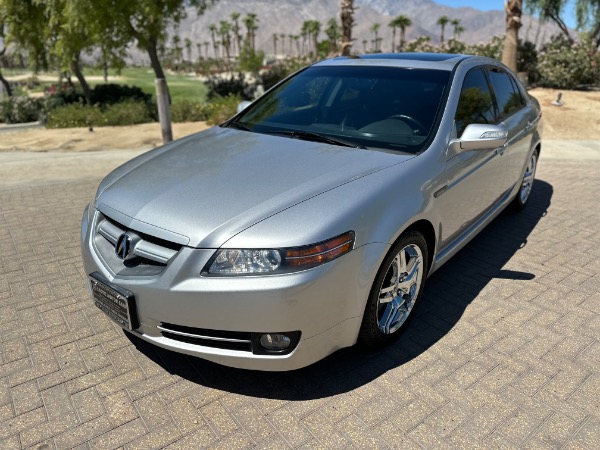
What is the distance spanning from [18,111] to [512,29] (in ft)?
54.2

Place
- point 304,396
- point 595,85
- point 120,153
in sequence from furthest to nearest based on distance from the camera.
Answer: point 595,85 → point 120,153 → point 304,396

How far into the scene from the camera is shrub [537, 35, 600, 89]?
1623cm

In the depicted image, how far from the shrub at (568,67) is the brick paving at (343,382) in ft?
48.1

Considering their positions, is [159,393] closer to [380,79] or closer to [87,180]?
[380,79]

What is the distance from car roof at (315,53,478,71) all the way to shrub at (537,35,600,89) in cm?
1437

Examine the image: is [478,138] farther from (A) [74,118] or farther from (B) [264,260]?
(A) [74,118]

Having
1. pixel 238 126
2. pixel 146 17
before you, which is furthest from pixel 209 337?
pixel 146 17

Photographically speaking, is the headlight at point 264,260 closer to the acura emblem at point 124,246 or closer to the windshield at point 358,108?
the acura emblem at point 124,246

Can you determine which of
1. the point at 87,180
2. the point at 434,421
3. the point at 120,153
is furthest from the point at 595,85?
the point at 434,421

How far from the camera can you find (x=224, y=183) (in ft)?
9.13

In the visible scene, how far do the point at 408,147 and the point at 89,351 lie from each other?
7.99 ft

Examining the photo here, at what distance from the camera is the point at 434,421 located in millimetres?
2490

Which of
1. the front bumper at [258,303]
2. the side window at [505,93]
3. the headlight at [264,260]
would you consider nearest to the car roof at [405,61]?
the side window at [505,93]

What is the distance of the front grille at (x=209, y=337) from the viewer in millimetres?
2422
